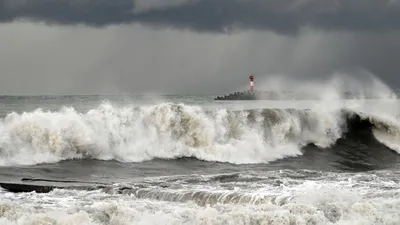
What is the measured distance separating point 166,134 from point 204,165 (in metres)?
3.84

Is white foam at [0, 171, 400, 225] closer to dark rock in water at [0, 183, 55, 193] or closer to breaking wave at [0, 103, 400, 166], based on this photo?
dark rock in water at [0, 183, 55, 193]

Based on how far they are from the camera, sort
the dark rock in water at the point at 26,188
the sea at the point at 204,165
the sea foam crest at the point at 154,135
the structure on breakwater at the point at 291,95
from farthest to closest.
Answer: the structure on breakwater at the point at 291,95 < the sea foam crest at the point at 154,135 < the dark rock in water at the point at 26,188 < the sea at the point at 204,165

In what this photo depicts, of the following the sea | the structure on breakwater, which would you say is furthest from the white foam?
the structure on breakwater

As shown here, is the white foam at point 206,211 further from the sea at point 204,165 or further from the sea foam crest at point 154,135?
the sea foam crest at point 154,135

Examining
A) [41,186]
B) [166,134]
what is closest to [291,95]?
[166,134]

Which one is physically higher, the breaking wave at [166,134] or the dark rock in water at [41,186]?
the breaking wave at [166,134]

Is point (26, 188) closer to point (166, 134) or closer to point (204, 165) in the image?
point (204, 165)

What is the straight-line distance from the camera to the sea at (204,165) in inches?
514

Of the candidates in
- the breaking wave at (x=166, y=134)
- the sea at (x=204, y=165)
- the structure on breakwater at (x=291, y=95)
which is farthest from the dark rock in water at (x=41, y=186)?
the structure on breakwater at (x=291, y=95)

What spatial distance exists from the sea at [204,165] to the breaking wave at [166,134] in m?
0.06

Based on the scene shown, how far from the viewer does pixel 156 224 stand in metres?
12.4

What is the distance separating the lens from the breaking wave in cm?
2552

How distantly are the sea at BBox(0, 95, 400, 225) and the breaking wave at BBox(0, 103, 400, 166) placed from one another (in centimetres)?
6

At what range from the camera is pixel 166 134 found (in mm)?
28297
